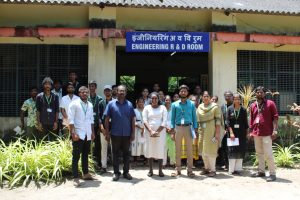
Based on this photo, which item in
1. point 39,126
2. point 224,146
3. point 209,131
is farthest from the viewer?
point 224,146

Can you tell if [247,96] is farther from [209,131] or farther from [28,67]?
[28,67]

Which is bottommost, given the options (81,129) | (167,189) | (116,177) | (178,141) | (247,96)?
(167,189)

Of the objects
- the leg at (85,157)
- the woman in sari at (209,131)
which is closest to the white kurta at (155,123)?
the woman in sari at (209,131)

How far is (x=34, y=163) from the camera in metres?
7.51

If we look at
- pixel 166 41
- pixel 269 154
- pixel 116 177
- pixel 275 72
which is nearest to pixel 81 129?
pixel 116 177

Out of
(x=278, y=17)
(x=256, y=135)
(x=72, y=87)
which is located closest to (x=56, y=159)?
(x=72, y=87)

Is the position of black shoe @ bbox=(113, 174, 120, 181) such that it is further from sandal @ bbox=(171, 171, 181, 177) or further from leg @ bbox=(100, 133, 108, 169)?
sandal @ bbox=(171, 171, 181, 177)

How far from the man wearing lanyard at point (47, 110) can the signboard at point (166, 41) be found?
7.99 ft

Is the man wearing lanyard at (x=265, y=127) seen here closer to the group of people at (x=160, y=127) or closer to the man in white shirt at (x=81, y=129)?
the group of people at (x=160, y=127)

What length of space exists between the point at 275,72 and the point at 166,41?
12.3 feet

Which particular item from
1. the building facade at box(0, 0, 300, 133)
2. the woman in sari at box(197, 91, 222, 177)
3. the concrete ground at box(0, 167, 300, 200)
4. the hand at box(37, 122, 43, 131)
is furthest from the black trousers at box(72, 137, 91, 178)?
the building facade at box(0, 0, 300, 133)

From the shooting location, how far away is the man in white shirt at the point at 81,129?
725 centimetres

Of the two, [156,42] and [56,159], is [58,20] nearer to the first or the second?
[156,42]

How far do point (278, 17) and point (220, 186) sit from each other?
6.41m
